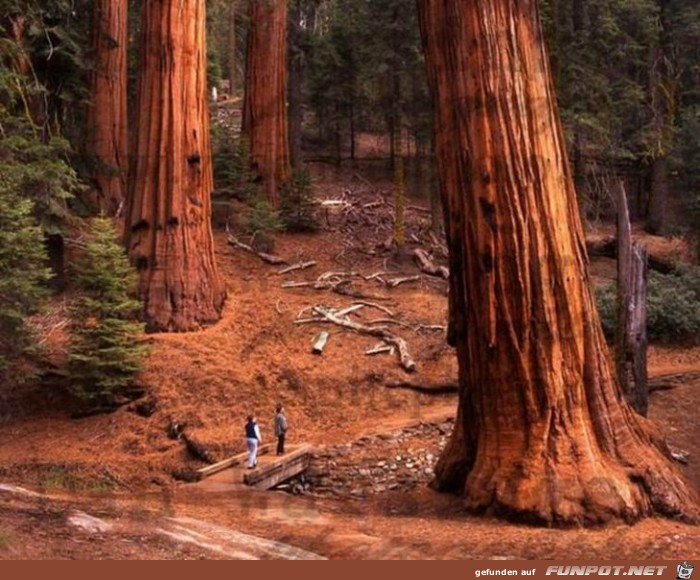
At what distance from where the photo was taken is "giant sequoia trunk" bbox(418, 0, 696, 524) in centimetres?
828

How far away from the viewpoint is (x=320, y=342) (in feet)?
58.4

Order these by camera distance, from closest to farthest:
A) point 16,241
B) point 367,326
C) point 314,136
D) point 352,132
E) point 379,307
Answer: point 16,241, point 367,326, point 379,307, point 352,132, point 314,136

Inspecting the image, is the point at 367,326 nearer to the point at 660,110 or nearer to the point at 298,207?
the point at 298,207

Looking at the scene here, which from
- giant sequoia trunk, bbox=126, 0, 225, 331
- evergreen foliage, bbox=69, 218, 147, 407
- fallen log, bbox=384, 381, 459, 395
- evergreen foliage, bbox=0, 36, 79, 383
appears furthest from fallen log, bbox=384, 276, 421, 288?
evergreen foliage, bbox=0, 36, 79, 383

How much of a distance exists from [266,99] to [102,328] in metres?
12.2

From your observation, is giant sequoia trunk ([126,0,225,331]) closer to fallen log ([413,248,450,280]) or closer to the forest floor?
the forest floor

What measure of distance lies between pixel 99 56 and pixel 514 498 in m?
18.0

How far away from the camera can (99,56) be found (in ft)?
71.3

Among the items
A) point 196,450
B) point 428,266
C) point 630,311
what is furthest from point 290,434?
point 428,266

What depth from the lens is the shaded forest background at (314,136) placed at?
1425cm

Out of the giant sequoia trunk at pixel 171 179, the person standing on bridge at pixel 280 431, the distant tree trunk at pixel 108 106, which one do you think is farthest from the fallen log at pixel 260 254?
the person standing on bridge at pixel 280 431

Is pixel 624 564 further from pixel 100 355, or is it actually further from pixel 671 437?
pixel 100 355

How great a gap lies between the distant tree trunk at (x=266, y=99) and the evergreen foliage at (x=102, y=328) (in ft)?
32.6

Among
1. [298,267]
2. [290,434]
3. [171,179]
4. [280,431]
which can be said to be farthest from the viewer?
[298,267]
